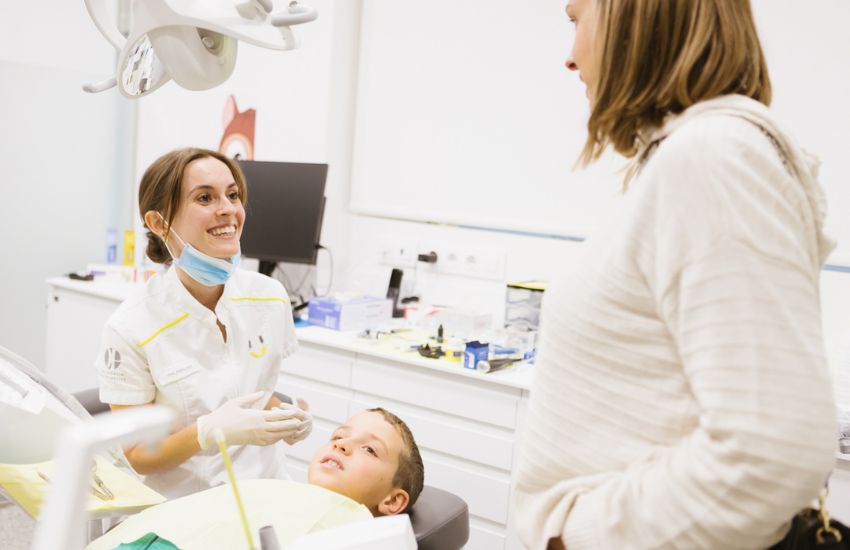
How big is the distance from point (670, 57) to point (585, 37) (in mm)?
108

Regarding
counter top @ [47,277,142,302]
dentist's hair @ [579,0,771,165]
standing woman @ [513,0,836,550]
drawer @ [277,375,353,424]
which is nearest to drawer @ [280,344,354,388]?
drawer @ [277,375,353,424]

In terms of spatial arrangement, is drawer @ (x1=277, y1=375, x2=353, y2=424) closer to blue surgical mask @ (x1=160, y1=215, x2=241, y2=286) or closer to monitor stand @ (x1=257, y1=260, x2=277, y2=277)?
monitor stand @ (x1=257, y1=260, x2=277, y2=277)

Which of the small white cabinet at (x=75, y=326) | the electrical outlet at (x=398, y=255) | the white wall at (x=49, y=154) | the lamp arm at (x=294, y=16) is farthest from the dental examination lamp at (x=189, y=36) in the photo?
the white wall at (x=49, y=154)

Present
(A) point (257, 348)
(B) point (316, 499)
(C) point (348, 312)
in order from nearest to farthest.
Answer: (B) point (316, 499), (A) point (257, 348), (C) point (348, 312)

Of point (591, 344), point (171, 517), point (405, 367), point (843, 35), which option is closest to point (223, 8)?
point (591, 344)

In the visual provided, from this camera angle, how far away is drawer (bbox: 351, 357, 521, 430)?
7.71 ft

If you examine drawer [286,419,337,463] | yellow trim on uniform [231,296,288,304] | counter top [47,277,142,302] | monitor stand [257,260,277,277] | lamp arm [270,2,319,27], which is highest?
lamp arm [270,2,319,27]

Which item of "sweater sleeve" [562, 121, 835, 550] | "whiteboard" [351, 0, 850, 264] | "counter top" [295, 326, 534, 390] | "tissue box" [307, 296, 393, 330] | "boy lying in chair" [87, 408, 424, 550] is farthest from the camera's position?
"tissue box" [307, 296, 393, 330]

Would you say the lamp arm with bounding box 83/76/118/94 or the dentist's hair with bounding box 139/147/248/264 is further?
the dentist's hair with bounding box 139/147/248/264

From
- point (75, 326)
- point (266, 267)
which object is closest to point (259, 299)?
point (266, 267)

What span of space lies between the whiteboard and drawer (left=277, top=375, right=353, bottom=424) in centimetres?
90

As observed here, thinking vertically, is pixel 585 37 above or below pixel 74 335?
above

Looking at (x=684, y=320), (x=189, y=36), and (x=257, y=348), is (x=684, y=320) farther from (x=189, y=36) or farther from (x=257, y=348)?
(x=257, y=348)

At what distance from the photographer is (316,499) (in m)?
1.45
